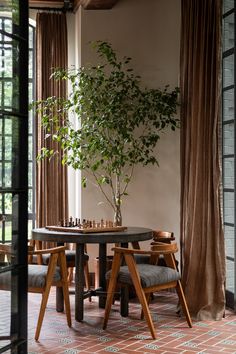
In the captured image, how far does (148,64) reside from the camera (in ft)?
24.5

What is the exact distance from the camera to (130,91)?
289 inches

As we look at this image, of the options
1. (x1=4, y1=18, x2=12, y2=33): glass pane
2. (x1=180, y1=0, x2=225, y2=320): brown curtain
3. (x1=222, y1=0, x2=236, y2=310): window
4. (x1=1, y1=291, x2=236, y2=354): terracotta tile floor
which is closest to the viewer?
(x1=4, y1=18, x2=12, y2=33): glass pane

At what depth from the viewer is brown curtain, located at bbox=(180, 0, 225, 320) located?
19.3 ft

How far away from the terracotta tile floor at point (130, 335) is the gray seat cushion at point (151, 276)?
16.5 inches

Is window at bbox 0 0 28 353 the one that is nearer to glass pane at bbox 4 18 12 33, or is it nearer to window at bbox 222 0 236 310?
glass pane at bbox 4 18 12 33

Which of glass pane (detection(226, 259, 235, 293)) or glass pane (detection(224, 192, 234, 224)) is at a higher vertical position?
glass pane (detection(224, 192, 234, 224))

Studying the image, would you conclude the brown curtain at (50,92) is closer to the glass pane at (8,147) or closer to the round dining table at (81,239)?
the round dining table at (81,239)

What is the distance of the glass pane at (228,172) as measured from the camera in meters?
6.23

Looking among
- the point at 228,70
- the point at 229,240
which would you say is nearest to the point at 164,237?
the point at 229,240

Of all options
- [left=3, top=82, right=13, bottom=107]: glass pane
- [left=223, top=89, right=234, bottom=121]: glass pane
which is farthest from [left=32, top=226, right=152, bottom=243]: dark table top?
[left=3, top=82, right=13, bottom=107]: glass pane

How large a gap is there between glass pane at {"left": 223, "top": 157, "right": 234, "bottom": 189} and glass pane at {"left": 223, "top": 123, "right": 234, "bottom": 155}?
88 mm

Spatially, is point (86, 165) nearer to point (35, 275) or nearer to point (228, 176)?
point (228, 176)

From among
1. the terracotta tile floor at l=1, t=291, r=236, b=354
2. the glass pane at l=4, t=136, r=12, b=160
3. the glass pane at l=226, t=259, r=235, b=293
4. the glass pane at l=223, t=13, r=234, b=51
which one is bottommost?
the terracotta tile floor at l=1, t=291, r=236, b=354

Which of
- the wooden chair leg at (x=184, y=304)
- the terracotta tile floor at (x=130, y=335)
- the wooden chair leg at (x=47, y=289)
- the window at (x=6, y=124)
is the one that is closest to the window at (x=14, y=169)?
the window at (x=6, y=124)
